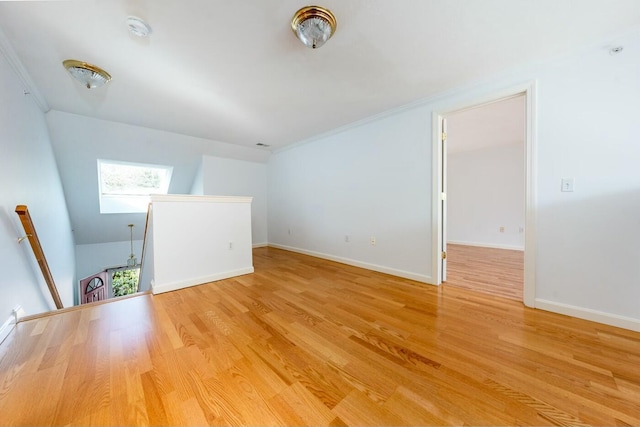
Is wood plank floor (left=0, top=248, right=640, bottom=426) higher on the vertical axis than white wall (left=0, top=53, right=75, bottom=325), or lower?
lower

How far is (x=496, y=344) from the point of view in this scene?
146 centimetres

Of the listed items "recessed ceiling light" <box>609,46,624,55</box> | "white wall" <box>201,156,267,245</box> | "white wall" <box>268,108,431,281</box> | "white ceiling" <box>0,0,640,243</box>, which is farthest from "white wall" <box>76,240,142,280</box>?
Result: "recessed ceiling light" <box>609,46,624,55</box>

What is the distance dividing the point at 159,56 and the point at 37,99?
6.26ft

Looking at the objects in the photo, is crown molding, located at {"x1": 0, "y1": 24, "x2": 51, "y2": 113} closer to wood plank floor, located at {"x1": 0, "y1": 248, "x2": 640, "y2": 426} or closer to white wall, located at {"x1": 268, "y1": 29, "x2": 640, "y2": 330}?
wood plank floor, located at {"x1": 0, "y1": 248, "x2": 640, "y2": 426}

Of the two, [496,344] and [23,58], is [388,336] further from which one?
[23,58]

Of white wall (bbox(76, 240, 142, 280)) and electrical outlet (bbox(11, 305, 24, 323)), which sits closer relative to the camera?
electrical outlet (bbox(11, 305, 24, 323))

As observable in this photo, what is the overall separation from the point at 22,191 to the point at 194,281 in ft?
5.67

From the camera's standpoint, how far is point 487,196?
5.00 m

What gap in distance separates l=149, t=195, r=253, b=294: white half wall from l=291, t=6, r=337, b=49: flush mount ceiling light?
2017mm

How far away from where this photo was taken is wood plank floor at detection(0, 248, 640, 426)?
98 cm

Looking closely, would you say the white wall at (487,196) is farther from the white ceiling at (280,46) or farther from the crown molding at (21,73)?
the crown molding at (21,73)

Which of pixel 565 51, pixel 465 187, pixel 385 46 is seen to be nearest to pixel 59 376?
pixel 385 46

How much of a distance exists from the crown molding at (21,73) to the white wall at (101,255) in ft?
11.9

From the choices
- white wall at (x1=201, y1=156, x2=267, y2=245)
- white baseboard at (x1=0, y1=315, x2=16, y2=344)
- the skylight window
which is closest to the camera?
white baseboard at (x1=0, y1=315, x2=16, y2=344)
